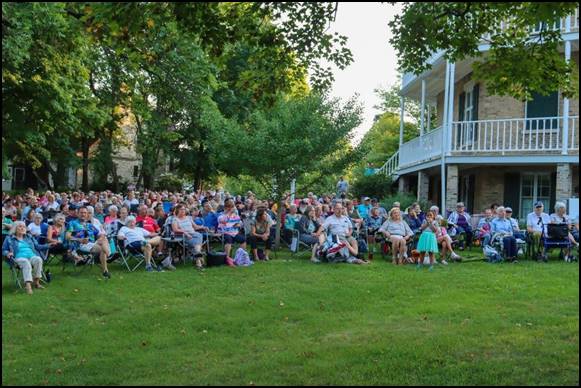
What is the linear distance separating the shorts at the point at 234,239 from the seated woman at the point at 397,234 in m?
2.94

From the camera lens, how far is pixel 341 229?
1408 cm

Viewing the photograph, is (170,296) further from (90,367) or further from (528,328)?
(528,328)

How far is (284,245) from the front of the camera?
672 inches

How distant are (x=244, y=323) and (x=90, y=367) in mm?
2165

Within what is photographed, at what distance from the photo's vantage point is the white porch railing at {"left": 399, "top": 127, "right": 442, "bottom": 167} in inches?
834

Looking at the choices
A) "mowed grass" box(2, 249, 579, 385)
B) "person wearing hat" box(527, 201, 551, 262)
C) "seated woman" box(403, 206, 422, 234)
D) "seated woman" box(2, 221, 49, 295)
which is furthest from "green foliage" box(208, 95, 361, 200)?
"seated woman" box(2, 221, 49, 295)

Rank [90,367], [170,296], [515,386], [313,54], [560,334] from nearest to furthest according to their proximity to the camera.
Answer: [515,386] < [90,367] < [560,334] < [313,54] < [170,296]

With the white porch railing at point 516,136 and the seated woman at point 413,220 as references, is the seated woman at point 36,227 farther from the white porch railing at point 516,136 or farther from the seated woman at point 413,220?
the white porch railing at point 516,136

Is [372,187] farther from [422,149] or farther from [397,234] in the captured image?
[397,234]

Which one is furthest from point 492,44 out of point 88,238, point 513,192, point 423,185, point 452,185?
point 423,185

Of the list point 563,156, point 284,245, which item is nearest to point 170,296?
point 284,245

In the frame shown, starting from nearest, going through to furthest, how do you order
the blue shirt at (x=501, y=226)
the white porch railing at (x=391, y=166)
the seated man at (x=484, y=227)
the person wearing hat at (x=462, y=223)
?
the blue shirt at (x=501, y=226) < the seated man at (x=484, y=227) < the person wearing hat at (x=462, y=223) < the white porch railing at (x=391, y=166)

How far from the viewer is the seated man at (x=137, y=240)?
41.7 feet

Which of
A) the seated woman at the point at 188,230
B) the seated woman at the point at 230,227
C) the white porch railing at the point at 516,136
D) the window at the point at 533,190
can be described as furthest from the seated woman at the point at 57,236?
the window at the point at 533,190
